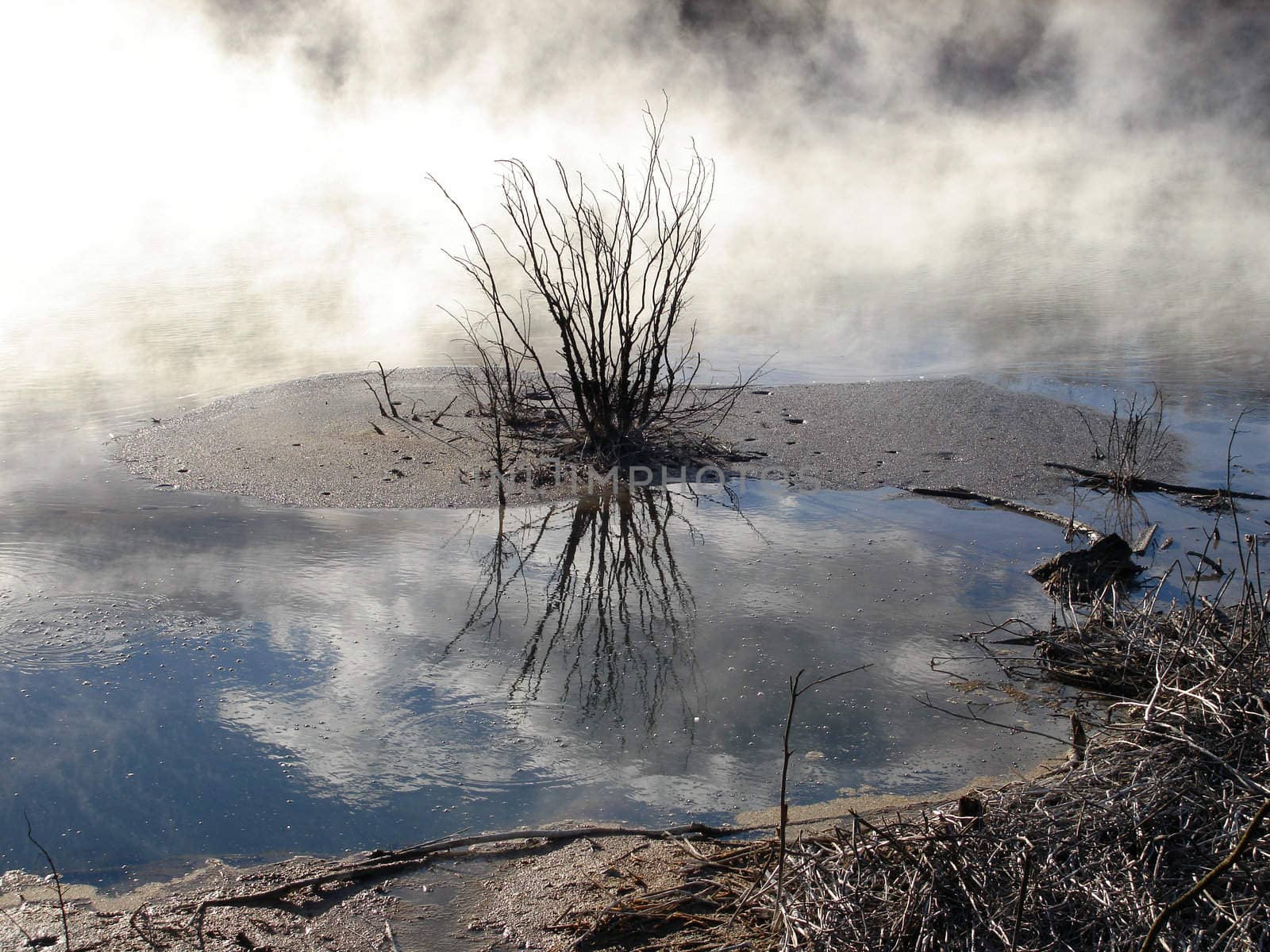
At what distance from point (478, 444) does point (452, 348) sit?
3.02m

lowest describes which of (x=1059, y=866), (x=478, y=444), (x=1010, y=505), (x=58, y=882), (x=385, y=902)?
(x=385, y=902)

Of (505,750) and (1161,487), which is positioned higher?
(1161,487)

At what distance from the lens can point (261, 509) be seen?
5.62m

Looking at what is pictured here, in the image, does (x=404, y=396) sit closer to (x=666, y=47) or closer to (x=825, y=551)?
(x=825, y=551)

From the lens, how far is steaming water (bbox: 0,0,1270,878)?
3479 mm

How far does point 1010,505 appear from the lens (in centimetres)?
558

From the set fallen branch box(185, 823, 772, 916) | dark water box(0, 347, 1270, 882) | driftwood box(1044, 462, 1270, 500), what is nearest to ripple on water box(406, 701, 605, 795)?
dark water box(0, 347, 1270, 882)

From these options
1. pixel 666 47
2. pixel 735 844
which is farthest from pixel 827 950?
pixel 666 47

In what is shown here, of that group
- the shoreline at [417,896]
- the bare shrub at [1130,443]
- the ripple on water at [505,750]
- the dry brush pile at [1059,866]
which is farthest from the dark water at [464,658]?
the dry brush pile at [1059,866]

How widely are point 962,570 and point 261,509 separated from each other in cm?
321

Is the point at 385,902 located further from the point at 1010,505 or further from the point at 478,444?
the point at 478,444

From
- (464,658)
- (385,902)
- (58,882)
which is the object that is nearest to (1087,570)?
(464,658)

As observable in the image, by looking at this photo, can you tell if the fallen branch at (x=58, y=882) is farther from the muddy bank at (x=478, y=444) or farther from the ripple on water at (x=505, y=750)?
the muddy bank at (x=478, y=444)

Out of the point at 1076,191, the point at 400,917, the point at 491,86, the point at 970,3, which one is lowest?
the point at 400,917
